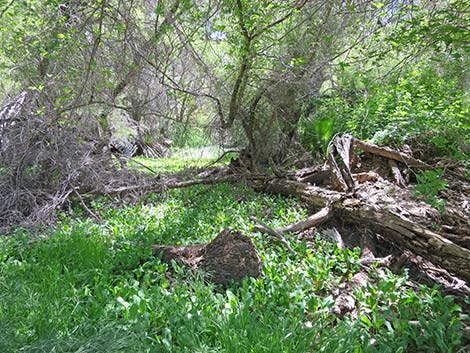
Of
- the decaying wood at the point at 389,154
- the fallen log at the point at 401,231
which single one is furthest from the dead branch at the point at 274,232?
the decaying wood at the point at 389,154

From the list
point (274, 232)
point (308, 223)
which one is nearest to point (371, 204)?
point (308, 223)

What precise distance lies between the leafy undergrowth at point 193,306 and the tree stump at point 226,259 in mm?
100

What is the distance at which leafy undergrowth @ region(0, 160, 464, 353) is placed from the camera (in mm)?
1662

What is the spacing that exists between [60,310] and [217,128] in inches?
209

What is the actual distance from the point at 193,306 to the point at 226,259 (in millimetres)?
649

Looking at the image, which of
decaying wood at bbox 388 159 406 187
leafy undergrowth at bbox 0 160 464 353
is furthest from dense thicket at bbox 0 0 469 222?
leafy undergrowth at bbox 0 160 464 353

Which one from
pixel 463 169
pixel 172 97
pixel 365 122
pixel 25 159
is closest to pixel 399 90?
pixel 365 122

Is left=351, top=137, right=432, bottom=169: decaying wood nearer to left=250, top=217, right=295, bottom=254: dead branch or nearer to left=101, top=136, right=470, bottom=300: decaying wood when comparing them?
left=101, top=136, right=470, bottom=300: decaying wood

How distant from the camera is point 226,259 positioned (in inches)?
102

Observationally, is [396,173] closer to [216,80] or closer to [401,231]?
[401,231]

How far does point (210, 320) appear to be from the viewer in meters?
1.84

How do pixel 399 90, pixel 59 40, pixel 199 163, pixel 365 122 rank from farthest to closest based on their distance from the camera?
pixel 199 163 → pixel 399 90 → pixel 365 122 → pixel 59 40

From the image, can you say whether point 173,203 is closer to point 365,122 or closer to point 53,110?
point 53,110

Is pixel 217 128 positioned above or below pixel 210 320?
above
